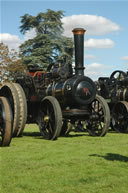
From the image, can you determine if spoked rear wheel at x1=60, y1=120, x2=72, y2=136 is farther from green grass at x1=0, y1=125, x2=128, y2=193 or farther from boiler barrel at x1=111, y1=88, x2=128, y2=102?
green grass at x1=0, y1=125, x2=128, y2=193

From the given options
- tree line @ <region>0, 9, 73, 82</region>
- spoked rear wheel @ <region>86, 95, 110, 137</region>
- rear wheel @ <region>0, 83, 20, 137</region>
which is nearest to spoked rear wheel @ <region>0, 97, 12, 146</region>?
rear wheel @ <region>0, 83, 20, 137</region>

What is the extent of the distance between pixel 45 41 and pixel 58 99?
27.7m

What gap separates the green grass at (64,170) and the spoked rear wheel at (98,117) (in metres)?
2.88

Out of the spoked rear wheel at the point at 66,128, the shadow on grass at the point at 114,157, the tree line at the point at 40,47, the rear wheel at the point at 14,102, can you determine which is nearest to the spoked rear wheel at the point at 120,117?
the spoked rear wheel at the point at 66,128

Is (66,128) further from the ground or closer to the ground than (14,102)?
closer to the ground

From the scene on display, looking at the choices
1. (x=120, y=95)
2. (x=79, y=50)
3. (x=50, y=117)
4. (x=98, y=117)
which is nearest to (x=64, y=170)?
(x=50, y=117)

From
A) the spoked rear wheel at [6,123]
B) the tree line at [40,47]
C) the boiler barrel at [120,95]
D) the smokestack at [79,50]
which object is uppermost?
the tree line at [40,47]

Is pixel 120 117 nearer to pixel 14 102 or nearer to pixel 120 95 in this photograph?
pixel 120 95

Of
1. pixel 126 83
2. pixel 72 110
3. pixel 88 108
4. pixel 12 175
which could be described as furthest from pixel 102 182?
pixel 126 83

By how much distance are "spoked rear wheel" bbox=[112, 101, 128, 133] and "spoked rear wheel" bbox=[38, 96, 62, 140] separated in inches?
136

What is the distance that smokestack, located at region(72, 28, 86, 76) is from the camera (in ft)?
34.1

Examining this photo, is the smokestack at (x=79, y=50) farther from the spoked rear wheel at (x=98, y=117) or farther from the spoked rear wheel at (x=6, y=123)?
the spoked rear wheel at (x=6, y=123)

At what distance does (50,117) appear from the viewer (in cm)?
962

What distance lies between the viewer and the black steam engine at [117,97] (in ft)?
41.3
